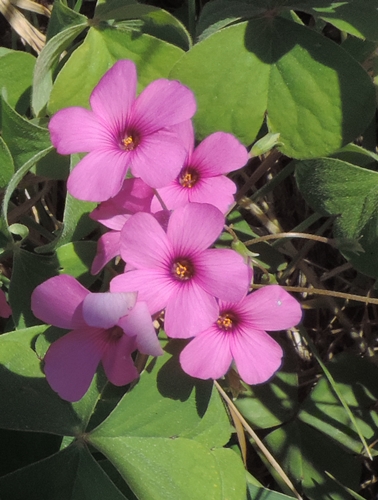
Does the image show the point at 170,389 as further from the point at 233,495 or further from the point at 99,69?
the point at 99,69

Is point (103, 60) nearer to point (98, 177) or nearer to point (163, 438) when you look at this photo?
point (98, 177)

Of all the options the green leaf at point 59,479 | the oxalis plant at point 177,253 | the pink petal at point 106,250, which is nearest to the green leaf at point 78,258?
the oxalis plant at point 177,253

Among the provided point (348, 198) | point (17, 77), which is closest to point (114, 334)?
point (348, 198)

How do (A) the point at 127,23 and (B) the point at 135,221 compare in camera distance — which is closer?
(B) the point at 135,221

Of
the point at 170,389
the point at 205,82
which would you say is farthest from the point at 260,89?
the point at 170,389

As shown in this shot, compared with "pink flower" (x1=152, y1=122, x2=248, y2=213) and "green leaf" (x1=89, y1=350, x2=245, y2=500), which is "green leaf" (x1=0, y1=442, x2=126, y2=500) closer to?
"green leaf" (x1=89, y1=350, x2=245, y2=500)
